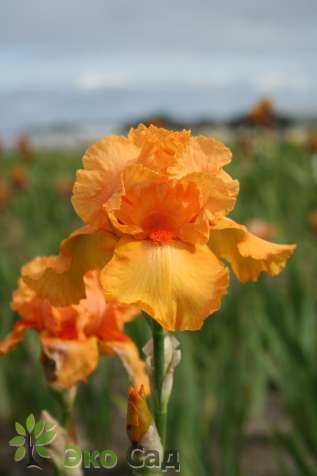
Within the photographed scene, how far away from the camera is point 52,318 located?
47.2 inches

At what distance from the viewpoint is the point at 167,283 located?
885 mm

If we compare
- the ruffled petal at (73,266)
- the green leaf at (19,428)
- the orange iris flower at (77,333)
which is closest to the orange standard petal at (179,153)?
the ruffled petal at (73,266)

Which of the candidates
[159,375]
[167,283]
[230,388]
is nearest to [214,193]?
[167,283]

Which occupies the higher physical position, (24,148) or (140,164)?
(140,164)

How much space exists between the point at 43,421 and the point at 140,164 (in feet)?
1.46

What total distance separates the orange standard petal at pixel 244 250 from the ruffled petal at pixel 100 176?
163 millimetres

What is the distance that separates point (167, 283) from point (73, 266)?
18 cm

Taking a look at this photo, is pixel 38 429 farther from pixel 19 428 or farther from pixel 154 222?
pixel 154 222

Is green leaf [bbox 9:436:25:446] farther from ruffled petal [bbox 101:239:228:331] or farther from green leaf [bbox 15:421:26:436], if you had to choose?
ruffled petal [bbox 101:239:228:331]

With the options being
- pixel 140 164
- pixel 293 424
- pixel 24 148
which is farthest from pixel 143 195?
pixel 24 148

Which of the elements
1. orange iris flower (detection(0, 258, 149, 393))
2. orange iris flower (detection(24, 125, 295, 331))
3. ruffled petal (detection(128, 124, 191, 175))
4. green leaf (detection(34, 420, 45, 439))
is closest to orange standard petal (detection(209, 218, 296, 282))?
orange iris flower (detection(24, 125, 295, 331))

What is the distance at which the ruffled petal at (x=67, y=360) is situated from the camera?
A: 116cm

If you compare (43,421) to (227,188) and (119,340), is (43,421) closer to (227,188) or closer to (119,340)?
(119,340)

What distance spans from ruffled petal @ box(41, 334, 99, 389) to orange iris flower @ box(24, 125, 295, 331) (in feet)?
0.60
